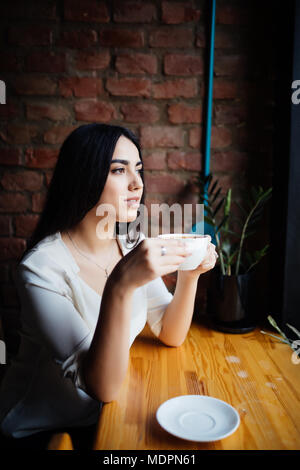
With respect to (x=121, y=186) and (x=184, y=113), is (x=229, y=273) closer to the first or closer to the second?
(x=121, y=186)

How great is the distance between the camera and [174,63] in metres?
1.60

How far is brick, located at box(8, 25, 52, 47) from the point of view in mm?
1579

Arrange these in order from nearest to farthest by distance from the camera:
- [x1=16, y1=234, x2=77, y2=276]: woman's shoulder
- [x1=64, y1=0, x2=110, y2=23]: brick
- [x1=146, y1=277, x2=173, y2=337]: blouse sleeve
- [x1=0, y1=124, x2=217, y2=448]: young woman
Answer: [x1=0, y1=124, x2=217, y2=448]: young woman
[x1=16, y1=234, x2=77, y2=276]: woman's shoulder
[x1=146, y1=277, x2=173, y2=337]: blouse sleeve
[x1=64, y1=0, x2=110, y2=23]: brick

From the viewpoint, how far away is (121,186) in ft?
3.84

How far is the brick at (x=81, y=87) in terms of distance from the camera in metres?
1.60

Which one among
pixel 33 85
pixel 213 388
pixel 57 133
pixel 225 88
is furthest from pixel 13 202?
pixel 213 388

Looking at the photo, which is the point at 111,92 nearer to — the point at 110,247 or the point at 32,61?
the point at 32,61

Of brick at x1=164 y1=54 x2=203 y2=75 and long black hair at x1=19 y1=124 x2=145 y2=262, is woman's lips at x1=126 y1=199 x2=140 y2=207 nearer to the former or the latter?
long black hair at x1=19 y1=124 x2=145 y2=262

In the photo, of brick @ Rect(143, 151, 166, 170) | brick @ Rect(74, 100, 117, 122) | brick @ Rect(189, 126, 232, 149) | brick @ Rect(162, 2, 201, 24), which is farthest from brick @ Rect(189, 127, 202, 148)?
brick @ Rect(162, 2, 201, 24)

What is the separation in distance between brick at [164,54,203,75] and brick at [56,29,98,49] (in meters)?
0.32

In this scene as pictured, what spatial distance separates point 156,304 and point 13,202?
80cm

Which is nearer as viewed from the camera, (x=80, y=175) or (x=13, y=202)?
(x=80, y=175)
